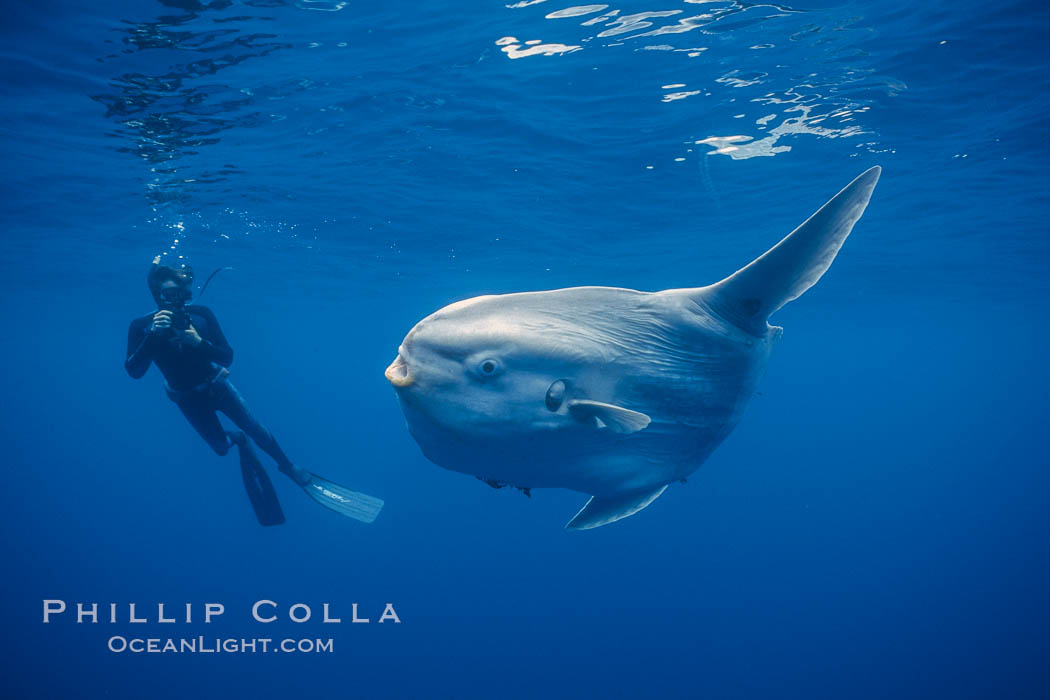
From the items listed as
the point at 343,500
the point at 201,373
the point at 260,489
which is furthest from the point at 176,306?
the point at 343,500

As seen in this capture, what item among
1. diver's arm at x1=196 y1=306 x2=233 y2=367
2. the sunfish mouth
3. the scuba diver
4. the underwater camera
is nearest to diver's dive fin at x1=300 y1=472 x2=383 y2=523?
the scuba diver

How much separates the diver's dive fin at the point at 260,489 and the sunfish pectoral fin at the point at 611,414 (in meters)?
7.69

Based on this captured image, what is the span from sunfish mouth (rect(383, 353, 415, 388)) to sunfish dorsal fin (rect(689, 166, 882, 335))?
1.33 meters

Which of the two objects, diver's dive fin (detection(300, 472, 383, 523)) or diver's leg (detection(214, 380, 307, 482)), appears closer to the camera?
diver's dive fin (detection(300, 472, 383, 523))

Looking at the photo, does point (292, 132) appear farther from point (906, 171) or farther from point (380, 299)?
point (380, 299)

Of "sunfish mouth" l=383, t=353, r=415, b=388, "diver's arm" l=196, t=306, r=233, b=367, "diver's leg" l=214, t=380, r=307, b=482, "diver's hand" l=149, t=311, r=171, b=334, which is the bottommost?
"diver's leg" l=214, t=380, r=307, b=482

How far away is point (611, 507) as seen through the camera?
291 centimetres

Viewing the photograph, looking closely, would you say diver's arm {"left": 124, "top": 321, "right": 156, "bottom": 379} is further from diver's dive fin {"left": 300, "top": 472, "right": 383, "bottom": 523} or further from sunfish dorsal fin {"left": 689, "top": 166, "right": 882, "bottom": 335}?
sunfish dorsal fin {"left": 689, "top": 166, "right": 882, "bottom": 335}

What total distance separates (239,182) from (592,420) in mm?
13774

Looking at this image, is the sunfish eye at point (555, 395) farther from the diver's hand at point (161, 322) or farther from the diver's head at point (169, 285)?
the diver's head at point (169, 285)

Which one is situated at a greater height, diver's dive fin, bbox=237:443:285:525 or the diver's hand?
the diver's hand

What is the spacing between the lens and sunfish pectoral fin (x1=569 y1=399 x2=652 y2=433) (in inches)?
75.2

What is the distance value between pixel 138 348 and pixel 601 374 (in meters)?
7.16

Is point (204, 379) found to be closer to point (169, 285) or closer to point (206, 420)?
point (206, 420)
